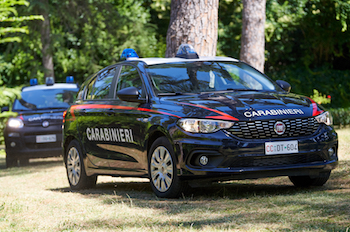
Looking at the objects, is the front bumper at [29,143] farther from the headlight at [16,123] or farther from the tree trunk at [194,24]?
the tree trunk at [194,24]

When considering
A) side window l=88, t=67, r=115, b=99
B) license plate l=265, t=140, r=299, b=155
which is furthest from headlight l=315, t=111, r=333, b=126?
side window l=88, t=67, r=115, b=99

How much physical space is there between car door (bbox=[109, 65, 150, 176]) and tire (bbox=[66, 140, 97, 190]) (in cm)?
96

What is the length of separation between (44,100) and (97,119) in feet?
22.0

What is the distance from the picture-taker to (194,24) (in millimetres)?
10828

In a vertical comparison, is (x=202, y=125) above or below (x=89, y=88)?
below

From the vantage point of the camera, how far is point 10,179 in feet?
38.0

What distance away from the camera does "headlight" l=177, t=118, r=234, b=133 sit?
609cm

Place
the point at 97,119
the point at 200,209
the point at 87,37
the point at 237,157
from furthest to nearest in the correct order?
1. the point at 87,37
2. the point at 97,119
3. the point at 237,157
4. the point at 200,209

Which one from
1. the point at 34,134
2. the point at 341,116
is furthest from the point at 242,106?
the point at 341,116

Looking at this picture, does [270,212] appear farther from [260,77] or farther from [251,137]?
[260,77]

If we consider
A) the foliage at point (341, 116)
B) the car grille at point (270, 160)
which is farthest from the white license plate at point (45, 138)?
the foliage at point (341, 116)

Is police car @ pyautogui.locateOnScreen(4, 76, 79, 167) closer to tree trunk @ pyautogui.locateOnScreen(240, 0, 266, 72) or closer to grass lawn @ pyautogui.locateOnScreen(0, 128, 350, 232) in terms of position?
tree trunk @ pyautogui.locateOnScreen(240, 0, 266, 72)

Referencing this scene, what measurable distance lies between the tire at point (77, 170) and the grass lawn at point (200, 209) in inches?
17.7

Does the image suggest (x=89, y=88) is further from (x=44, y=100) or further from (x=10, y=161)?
(x=10, y=161)
